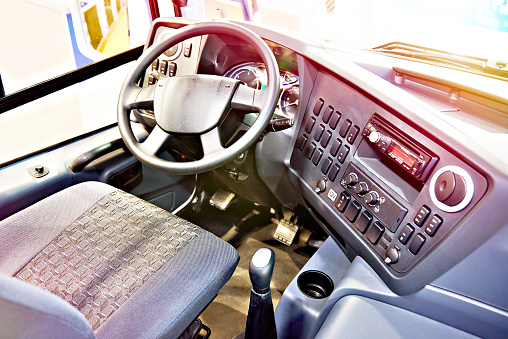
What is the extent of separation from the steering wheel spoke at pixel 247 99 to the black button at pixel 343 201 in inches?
12.9

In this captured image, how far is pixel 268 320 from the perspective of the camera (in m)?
0.89

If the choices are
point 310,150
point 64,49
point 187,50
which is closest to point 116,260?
point 310,150

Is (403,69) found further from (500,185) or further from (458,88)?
(500,185)

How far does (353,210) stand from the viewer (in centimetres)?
94

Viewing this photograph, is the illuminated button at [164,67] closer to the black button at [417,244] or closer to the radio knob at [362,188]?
the radio knob at [362,188]

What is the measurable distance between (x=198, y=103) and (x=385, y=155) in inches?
20.7

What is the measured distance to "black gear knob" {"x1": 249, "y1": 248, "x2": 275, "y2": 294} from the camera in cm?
84

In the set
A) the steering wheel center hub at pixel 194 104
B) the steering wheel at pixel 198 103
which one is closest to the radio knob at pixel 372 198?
the steering wheel at pixel 198 103

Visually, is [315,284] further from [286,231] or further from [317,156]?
[286,231]

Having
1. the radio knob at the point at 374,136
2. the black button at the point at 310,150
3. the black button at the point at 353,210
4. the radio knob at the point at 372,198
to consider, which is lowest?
the black button at the point at 353,210

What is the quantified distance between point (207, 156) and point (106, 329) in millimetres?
475

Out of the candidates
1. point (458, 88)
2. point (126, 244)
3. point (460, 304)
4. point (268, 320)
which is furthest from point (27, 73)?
point (460, 304)

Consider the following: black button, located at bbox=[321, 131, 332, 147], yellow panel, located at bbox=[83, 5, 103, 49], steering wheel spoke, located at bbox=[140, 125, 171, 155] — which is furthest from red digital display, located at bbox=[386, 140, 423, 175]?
yellow panel, located at bbox=[83, 5, 103, 49]

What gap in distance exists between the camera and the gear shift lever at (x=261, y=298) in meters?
0.85
